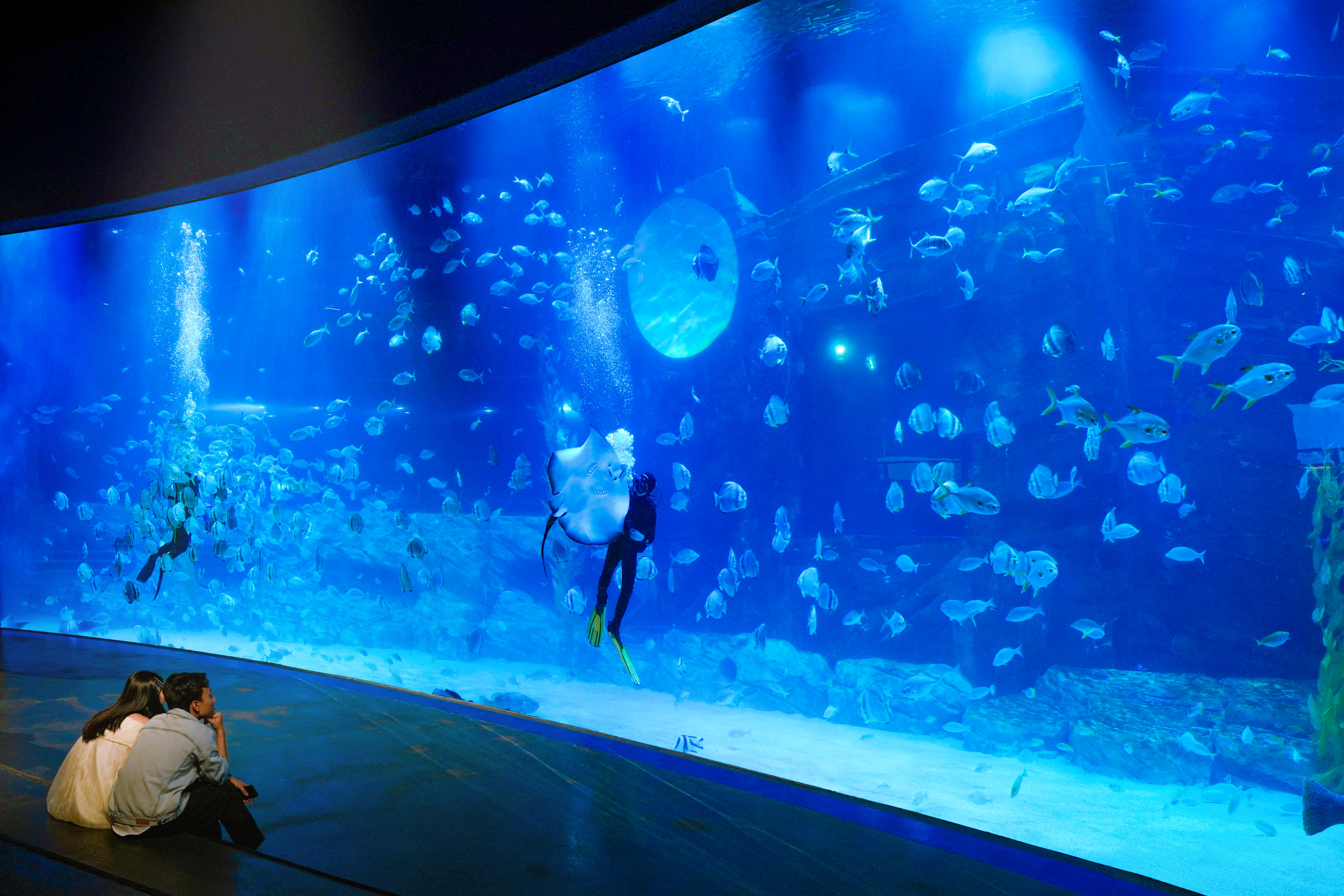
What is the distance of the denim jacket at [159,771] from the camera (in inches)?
114

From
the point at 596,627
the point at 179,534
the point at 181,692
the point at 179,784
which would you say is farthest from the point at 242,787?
the point at 179,534

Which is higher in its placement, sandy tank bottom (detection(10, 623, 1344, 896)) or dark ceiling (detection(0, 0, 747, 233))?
dark ceiling (detection(0, 0, 747, 233))

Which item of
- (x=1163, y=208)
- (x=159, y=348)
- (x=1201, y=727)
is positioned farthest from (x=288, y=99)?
(x=159, y=348)

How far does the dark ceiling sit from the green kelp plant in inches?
284

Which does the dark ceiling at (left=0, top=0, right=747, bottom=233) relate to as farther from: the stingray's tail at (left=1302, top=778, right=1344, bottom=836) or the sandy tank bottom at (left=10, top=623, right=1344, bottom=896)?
the sandy tank bottom at (left=10, top=623, right=1344, bottom=896)

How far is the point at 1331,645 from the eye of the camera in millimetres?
6422

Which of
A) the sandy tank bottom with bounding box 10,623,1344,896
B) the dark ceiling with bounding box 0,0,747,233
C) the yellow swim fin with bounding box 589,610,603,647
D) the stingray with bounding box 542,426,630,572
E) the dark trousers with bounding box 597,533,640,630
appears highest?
the dark ceiling with bounding box 0,0,747,233

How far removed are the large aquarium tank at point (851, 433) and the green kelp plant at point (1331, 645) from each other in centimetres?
4

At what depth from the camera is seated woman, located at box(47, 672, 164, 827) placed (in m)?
3.05

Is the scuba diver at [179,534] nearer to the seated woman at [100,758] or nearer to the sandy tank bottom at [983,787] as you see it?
the sandy tank bottom at [983,787]

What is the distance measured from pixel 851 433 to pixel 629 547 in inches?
499

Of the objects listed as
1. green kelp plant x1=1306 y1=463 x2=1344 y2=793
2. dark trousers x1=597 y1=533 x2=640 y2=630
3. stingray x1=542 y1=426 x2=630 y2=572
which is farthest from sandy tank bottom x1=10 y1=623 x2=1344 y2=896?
stingray x1=542 y1=426 x2=630 y2=572

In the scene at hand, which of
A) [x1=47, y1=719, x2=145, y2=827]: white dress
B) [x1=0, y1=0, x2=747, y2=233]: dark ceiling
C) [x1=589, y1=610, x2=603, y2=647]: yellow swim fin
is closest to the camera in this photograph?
[x1=47, y1=719, x2=145, y2=827]: white dress

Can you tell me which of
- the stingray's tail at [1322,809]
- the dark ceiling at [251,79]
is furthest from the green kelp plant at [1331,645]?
the dark ceiling at [251,79]
